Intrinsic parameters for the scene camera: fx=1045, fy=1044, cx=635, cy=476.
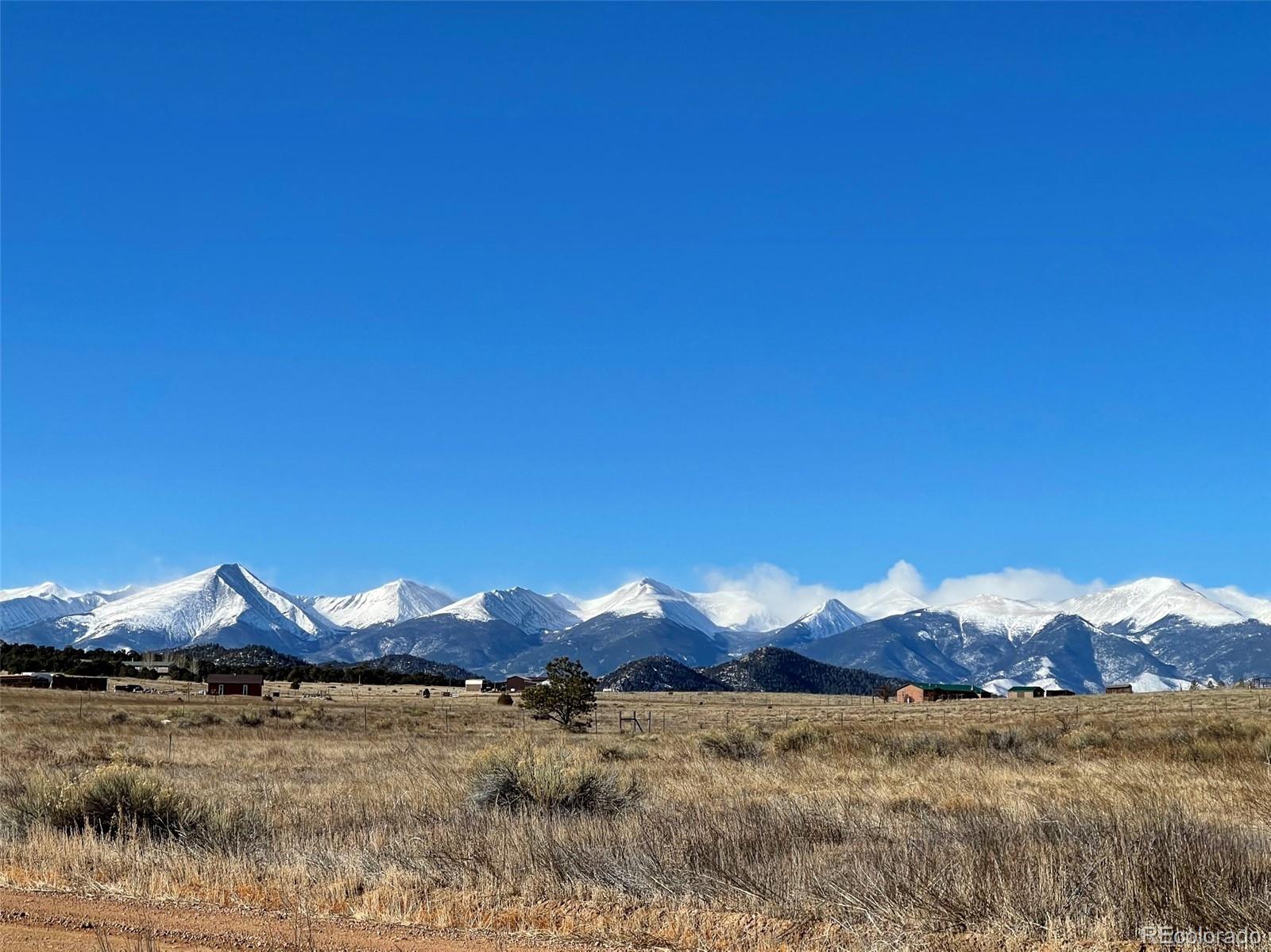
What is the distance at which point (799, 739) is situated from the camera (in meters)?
32.9

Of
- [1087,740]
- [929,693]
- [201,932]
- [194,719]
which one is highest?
[201,932]

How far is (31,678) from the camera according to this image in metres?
100

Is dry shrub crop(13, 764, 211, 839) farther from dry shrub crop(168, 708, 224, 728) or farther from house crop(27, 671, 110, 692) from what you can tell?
house crop(27, 671, 110, 692)

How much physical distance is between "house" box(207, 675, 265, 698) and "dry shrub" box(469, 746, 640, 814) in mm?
98041

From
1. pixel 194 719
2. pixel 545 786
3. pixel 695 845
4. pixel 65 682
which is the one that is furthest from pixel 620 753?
pixel 65 682

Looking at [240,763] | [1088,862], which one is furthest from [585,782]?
[240,763]

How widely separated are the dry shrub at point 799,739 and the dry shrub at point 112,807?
791 inches

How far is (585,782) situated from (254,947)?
8628mm

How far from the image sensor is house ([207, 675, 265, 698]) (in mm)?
109750

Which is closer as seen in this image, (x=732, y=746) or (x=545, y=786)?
(x=545, y=786)

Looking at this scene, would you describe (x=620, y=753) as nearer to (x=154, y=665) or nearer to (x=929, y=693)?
(x=929, y=693)

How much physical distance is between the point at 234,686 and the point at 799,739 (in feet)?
308

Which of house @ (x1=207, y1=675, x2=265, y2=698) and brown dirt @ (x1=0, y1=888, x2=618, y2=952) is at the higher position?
brown dirt @ (x1=0, y1=888, x2=618, y2=952)

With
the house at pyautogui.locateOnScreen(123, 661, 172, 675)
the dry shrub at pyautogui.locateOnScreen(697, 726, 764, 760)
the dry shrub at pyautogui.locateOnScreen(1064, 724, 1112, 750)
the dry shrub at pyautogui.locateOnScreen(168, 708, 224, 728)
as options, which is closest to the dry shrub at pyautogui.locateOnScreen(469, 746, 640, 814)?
the dry shrub at pyautogui.locateOnScreen(697, 726, 764, 760)
